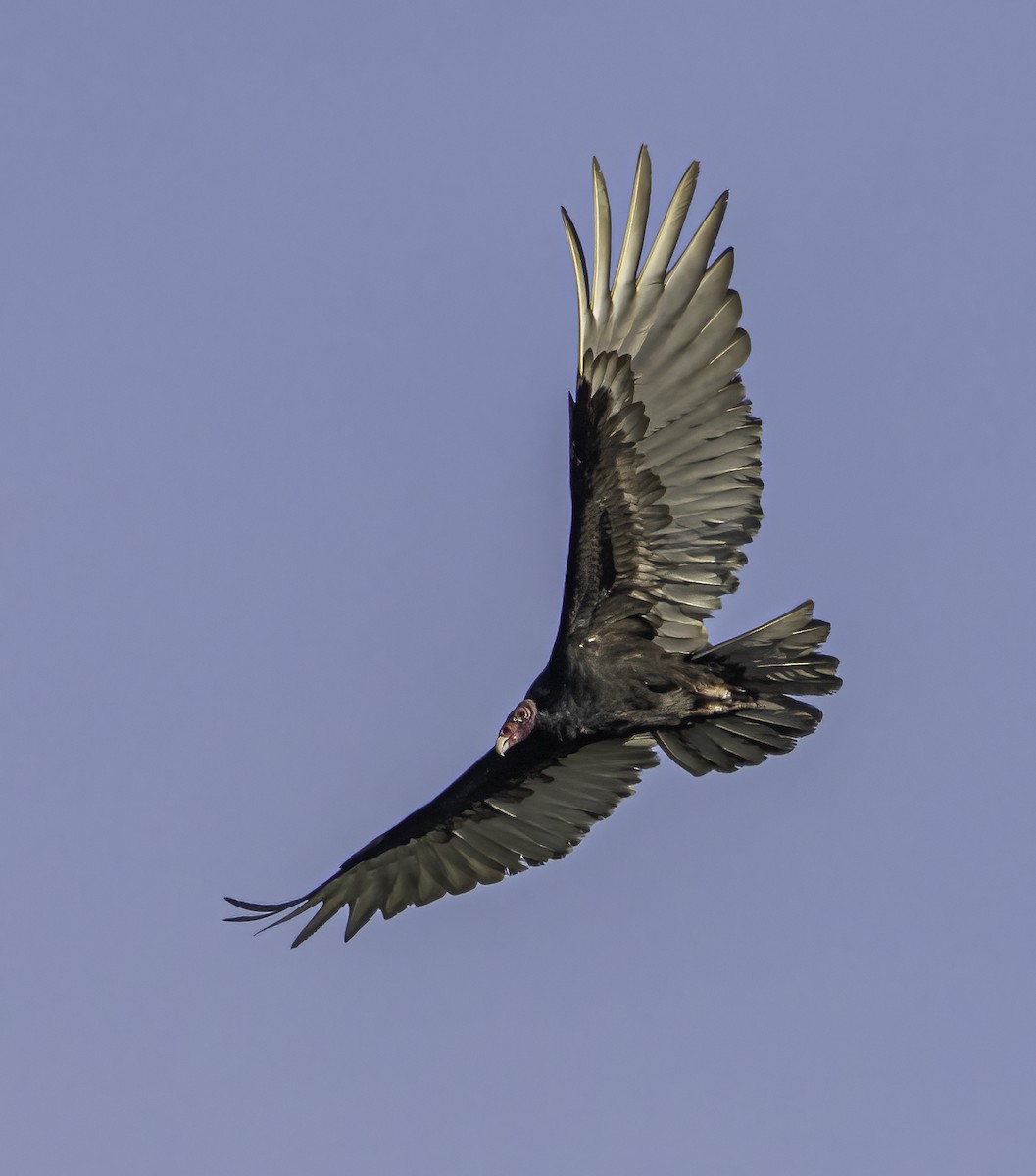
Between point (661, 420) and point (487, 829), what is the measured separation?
10.8ft

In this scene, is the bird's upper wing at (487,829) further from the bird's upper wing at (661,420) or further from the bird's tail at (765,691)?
the bird's upper wing at (661,420)

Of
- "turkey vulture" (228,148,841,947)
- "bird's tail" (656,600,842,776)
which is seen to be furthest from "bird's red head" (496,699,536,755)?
"bird's tail" (656,600,842,776)

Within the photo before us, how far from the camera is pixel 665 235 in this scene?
35.6 feet

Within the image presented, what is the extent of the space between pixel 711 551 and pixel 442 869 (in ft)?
10.2

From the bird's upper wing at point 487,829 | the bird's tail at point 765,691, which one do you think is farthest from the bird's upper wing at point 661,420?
the bird's upper wing at point 487,829

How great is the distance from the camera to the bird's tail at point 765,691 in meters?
11.1

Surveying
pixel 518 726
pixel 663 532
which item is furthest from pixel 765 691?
pixel 518 726

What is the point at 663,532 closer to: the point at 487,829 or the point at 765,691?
the point at 765,691

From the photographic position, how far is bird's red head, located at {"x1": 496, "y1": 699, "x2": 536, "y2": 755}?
1166 cm

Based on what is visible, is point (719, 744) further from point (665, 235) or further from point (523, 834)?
point (665, 235)

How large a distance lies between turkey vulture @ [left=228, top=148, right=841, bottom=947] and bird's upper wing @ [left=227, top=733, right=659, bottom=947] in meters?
0.56

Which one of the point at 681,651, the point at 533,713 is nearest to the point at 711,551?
the point at 681,651

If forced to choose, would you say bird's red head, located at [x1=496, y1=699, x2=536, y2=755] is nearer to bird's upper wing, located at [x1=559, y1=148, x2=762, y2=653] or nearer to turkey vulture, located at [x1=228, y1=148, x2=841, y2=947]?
turkey vulture, located at [x1=228, y1=148, x2=841, y2=947]

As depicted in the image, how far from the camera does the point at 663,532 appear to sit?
1130cm
